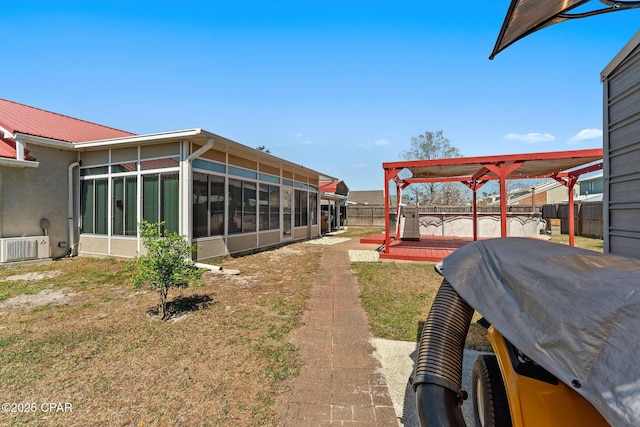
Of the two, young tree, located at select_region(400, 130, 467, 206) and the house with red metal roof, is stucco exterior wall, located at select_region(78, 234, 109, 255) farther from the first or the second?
young tree, located at select_region(400, 130, 467, 206)

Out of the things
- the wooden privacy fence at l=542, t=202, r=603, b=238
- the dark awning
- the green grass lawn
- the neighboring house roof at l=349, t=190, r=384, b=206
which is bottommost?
the green grass lawn

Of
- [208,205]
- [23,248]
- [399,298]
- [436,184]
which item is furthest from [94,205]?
[436,184]

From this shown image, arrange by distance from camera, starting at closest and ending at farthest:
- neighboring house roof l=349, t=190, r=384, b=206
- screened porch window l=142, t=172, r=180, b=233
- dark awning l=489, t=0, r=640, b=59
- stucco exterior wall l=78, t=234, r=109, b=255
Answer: dark awning l=489, t=0, r=640, b=59
screened porch window l=142, t=172, r=180, b=233
stucco exterior wall l=78, t=234, r=109, b=255
neighboring house roof l=349, t=190, r=384, b=206

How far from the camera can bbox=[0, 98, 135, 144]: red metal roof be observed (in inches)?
302

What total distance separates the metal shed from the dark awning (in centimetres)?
43

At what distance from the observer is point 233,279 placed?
6.16m

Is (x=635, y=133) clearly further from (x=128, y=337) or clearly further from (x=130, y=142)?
(x=130, y=142)

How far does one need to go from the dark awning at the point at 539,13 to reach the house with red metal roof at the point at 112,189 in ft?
19.9

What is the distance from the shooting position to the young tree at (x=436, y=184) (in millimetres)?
25891

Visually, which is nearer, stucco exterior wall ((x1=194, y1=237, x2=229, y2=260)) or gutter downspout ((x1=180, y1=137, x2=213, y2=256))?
gutter downspout ((x1=180, y1=137, x2=213, y2=256))

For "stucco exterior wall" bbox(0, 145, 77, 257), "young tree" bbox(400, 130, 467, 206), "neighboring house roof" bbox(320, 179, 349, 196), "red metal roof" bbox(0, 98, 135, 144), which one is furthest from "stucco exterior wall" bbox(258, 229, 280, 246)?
"young tree" bbox(400, 130, 467, 206)

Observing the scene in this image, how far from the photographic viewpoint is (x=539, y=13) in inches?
104

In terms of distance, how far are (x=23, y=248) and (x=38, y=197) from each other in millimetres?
1374

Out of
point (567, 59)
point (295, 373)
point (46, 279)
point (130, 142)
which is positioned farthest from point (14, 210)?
point (567, 59)
